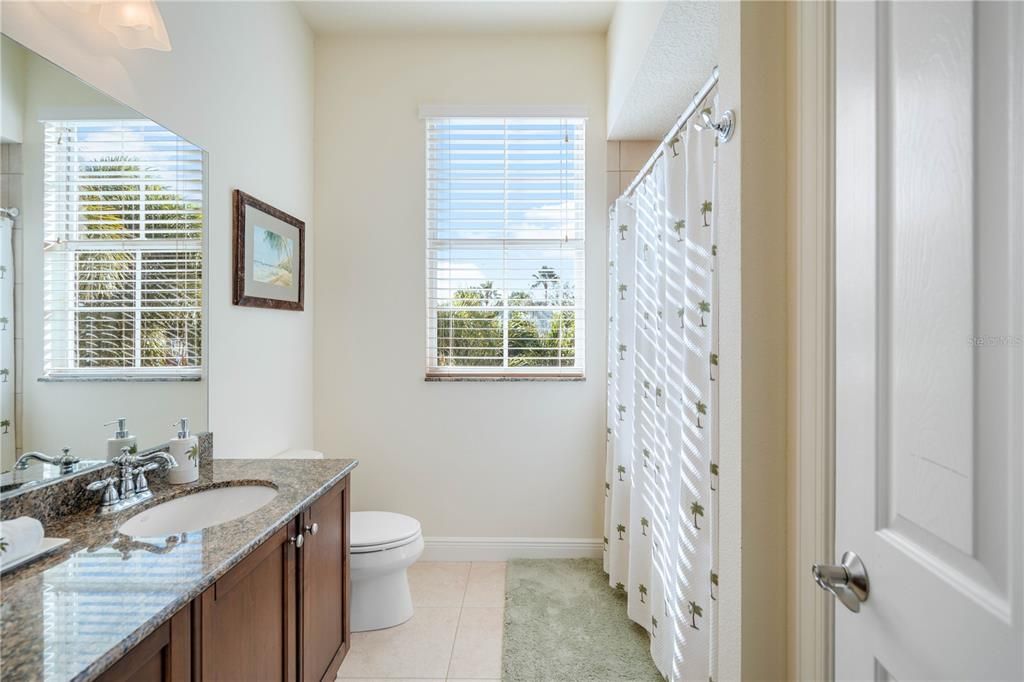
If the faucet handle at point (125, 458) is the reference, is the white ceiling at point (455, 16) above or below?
above

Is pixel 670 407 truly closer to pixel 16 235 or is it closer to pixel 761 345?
pixel 761 345

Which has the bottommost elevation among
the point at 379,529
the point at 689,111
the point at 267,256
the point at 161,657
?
the point at 379,529

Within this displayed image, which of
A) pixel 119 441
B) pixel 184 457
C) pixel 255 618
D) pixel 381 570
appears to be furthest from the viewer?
pixel 381 570

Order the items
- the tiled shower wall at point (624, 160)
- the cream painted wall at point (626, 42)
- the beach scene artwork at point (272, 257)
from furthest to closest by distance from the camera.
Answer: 1. the tiled shower wall at point (624, 160)
2. the beach scene artwork at point (272, 257)
3. the cream painted wall at point (626, 42)

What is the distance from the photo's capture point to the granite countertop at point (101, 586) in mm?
718

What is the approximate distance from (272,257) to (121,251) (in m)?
0.82

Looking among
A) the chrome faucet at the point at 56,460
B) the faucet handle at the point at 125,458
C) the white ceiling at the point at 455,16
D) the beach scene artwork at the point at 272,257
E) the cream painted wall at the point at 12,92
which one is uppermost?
the white ceiling at the point at 455,16

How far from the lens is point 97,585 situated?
894 mm

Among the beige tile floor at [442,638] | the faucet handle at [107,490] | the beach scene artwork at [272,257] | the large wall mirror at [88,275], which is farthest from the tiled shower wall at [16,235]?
the beige tile floor at [442,638]

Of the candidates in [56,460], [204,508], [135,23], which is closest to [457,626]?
[204,508]

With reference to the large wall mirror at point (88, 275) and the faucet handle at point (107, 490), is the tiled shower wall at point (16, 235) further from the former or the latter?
the faucet handle at point (107, 490)

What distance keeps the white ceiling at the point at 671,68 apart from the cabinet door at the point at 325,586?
1.85 meters

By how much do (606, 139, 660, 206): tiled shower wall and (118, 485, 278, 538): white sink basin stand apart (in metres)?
2.12

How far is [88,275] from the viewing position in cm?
129
